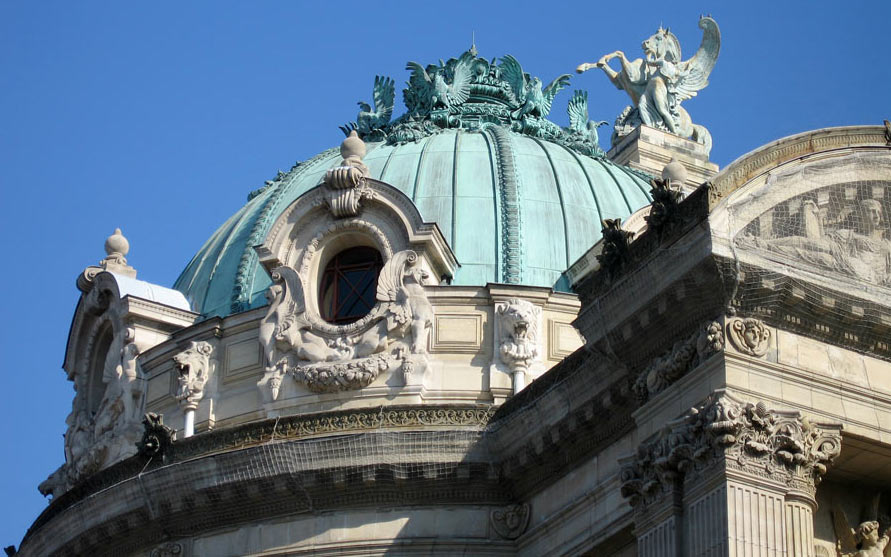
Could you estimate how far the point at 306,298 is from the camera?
37.5 m

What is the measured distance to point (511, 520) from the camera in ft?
108

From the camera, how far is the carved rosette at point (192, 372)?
125 feet

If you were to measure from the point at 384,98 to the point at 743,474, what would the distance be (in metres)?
21.8

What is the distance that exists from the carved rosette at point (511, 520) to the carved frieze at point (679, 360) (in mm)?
5365

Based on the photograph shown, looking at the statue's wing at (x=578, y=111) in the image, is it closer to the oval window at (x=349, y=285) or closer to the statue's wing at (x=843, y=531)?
the oval window at (x=349, y=285)

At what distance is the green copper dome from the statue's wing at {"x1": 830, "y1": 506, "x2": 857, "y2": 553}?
12274 mm

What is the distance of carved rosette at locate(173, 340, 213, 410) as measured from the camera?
38.1 meters

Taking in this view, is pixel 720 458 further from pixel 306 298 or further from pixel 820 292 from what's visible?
pixel 306 298

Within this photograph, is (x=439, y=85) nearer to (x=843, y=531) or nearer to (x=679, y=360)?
(x=679, y=360)

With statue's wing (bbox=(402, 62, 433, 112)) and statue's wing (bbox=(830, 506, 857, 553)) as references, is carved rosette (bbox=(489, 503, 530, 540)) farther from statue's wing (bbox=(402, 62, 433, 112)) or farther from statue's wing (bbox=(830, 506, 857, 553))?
statue's wing (bbox=(402, 62, 433, 112))

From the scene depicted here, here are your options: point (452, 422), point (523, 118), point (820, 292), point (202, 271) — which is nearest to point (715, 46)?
point (523, 118)

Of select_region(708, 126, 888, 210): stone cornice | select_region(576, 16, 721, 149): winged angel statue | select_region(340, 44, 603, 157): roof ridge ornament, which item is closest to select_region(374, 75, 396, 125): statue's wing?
select_region(340, 44, 603, 157): roof ridge ornament

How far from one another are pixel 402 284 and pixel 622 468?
35.1 feet

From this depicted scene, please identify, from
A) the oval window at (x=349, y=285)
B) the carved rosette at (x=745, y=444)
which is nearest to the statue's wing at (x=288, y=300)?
the oval window at (x=349, y=285)
